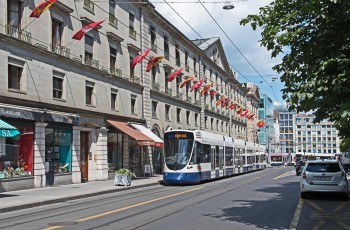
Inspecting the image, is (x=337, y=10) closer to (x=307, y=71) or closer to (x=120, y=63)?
(x=307, y=71)

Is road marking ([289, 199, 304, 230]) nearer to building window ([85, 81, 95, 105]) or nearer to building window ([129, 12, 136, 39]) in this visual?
building window ([85, 81, 95, 105])

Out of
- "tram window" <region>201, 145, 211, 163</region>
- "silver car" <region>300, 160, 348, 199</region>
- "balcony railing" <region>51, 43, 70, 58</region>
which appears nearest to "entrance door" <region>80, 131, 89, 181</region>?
"balcony railing" <region>51, 43, 70, 58</region>

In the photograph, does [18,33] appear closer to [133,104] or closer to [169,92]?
[133,104]

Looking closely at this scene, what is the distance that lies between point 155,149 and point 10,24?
21688 millimetres

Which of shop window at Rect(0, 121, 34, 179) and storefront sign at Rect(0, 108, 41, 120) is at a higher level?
storefront sign at Rect(0, 108, 41, 120)

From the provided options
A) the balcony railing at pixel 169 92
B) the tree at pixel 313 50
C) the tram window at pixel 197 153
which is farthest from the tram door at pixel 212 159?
the tree at pixel 313 50

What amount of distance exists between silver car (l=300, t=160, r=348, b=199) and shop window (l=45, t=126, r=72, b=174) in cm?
1381

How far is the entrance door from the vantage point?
29.0m

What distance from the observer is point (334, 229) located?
10469mm

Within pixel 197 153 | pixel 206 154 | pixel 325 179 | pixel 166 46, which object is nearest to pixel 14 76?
pixel 197 153

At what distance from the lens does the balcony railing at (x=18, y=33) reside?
70.9ft

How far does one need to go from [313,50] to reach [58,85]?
19.0m

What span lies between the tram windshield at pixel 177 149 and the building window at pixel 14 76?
31.1ft

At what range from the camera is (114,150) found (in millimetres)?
33062
